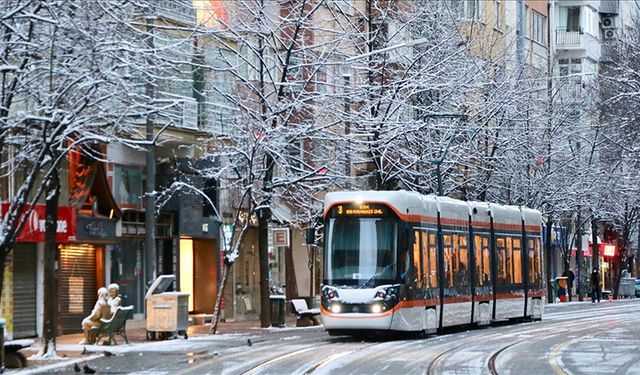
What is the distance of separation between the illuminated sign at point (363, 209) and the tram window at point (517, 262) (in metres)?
10.2

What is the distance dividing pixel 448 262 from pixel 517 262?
6739mm

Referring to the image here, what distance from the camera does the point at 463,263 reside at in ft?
134

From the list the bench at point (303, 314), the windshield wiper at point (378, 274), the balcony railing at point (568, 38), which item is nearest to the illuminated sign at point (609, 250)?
the balcony railing at point (568, 38)

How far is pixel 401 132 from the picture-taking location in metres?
47.3

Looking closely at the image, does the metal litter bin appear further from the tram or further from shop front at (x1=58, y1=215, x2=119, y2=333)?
shop front at (x1=58, y1=215, x2=119, y2=333)

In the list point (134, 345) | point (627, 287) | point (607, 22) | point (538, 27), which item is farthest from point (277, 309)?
point (607, 22)

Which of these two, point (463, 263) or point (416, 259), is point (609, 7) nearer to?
point (463, 263)

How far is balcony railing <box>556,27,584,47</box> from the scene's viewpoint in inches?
3634

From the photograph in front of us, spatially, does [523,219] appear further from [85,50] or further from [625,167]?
[625,167]

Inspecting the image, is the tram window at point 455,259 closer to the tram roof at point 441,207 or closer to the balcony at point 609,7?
the tram roof at point 441,207

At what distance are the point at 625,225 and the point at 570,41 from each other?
13.7 metres

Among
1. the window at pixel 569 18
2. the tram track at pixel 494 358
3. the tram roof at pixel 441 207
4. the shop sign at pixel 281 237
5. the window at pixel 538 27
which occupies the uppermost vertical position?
the window at pixel 569 18

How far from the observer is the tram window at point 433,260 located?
3838cm

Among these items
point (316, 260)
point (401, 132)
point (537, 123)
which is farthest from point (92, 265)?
point (537, 123)
